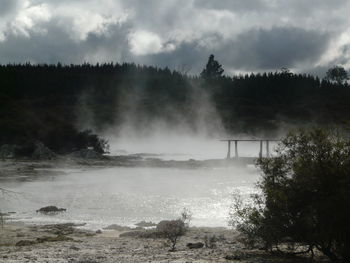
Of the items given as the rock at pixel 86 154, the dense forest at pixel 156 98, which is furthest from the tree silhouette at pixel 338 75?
the rock at pixel 86 154

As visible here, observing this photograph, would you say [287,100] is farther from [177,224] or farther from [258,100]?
[177,224]

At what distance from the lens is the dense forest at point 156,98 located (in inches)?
3521

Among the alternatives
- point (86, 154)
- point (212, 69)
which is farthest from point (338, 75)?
point (86, 154)

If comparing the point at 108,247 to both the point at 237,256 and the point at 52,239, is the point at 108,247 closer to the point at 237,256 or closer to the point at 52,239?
the point at 52,239

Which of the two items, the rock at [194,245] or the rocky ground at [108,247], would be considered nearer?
the rocky ground at [108,247]

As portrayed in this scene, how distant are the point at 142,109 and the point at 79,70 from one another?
37249 millimetres

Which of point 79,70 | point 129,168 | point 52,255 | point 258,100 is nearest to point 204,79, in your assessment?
point 258,100

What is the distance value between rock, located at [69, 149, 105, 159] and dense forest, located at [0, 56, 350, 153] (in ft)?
36.8

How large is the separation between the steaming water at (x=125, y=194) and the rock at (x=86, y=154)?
874 centimetres

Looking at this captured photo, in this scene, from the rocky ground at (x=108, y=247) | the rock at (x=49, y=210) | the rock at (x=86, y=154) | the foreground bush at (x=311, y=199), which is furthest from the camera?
the rock at (x=86, y=154)

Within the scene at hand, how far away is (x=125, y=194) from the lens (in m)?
30.6

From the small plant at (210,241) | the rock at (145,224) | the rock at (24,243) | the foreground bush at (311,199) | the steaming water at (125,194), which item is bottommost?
the rock at (145,224)

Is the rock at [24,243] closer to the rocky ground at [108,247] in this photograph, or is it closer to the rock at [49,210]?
the rocky ground at [108,247]

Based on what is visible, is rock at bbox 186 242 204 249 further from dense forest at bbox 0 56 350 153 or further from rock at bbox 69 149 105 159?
dense forest at bbox 0 56 350 153
